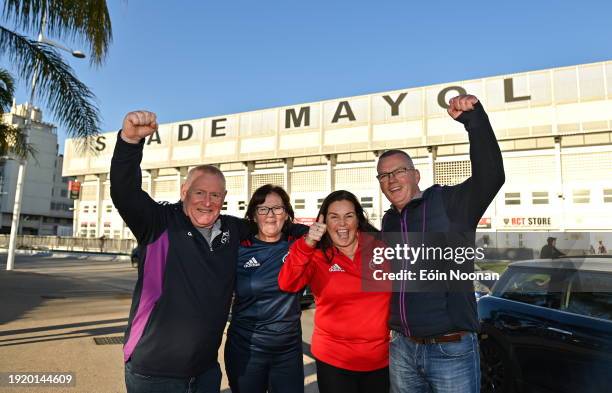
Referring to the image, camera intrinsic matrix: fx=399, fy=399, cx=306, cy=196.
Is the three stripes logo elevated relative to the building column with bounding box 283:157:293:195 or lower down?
A: lower down

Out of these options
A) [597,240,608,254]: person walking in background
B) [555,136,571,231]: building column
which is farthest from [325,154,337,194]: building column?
[597,240,608,254]: person walking in background

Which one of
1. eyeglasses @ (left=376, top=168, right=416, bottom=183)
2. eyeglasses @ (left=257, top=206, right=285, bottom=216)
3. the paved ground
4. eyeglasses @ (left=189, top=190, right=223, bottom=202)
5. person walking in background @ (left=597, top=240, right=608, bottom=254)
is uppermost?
eyeglasses @ (left=376, top=168, right=416, bottom=183)

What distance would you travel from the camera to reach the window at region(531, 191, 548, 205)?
32.0m

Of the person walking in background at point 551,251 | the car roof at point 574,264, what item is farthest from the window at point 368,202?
the car roof at point 574,264

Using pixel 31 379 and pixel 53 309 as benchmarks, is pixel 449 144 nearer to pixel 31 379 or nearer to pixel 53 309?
pixel 53 309

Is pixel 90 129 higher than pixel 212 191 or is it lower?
higher

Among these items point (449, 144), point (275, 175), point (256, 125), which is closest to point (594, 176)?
point (449, 144)

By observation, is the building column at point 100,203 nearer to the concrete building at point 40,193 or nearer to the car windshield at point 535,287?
the concrete building at point 40,193

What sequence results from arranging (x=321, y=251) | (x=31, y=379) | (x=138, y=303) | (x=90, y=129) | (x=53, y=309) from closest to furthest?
(x=138, y=303), (x=321, y=251), (x=31, y=379), (x=90, y=129), (x=53, y=309)

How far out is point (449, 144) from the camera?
116 feet

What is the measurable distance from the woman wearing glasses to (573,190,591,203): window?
115ft

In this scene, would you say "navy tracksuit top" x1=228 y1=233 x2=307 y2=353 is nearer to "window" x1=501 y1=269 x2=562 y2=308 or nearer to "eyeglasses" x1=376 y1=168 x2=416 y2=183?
"eyeglasses" x1=376 y1=168 x2=416 y2=183

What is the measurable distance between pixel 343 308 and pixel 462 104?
1.47 metres

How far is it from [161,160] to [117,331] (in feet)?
145
